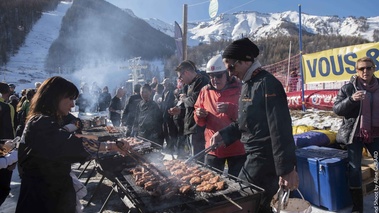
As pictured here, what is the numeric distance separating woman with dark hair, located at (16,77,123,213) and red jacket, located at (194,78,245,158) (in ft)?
6.29

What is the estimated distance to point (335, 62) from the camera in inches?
258

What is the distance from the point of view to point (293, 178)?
217 centimetres

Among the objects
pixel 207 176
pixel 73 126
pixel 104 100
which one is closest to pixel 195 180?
pixel 207 176

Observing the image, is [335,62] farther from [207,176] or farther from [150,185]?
[150,185]

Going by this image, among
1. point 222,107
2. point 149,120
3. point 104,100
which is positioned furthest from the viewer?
point 104,100

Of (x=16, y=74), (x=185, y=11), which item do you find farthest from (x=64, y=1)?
(x=185, y=11)

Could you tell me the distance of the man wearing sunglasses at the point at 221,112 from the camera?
3.57m

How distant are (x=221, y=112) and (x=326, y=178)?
2.01 m

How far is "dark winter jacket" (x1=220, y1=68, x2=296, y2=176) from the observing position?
2160 mm

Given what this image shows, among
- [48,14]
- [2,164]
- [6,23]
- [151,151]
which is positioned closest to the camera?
[2,164]

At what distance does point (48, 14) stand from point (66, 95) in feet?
347

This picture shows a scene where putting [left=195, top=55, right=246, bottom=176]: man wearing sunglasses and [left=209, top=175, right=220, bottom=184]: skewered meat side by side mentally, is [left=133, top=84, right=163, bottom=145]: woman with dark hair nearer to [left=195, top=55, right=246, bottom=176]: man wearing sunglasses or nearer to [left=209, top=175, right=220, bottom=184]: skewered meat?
[left=195, top=55, right=246, bottom=176]: man wearing sunglasses

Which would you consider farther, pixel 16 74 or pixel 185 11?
pixel 16 74

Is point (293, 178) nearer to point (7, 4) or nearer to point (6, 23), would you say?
point (6, 23)
